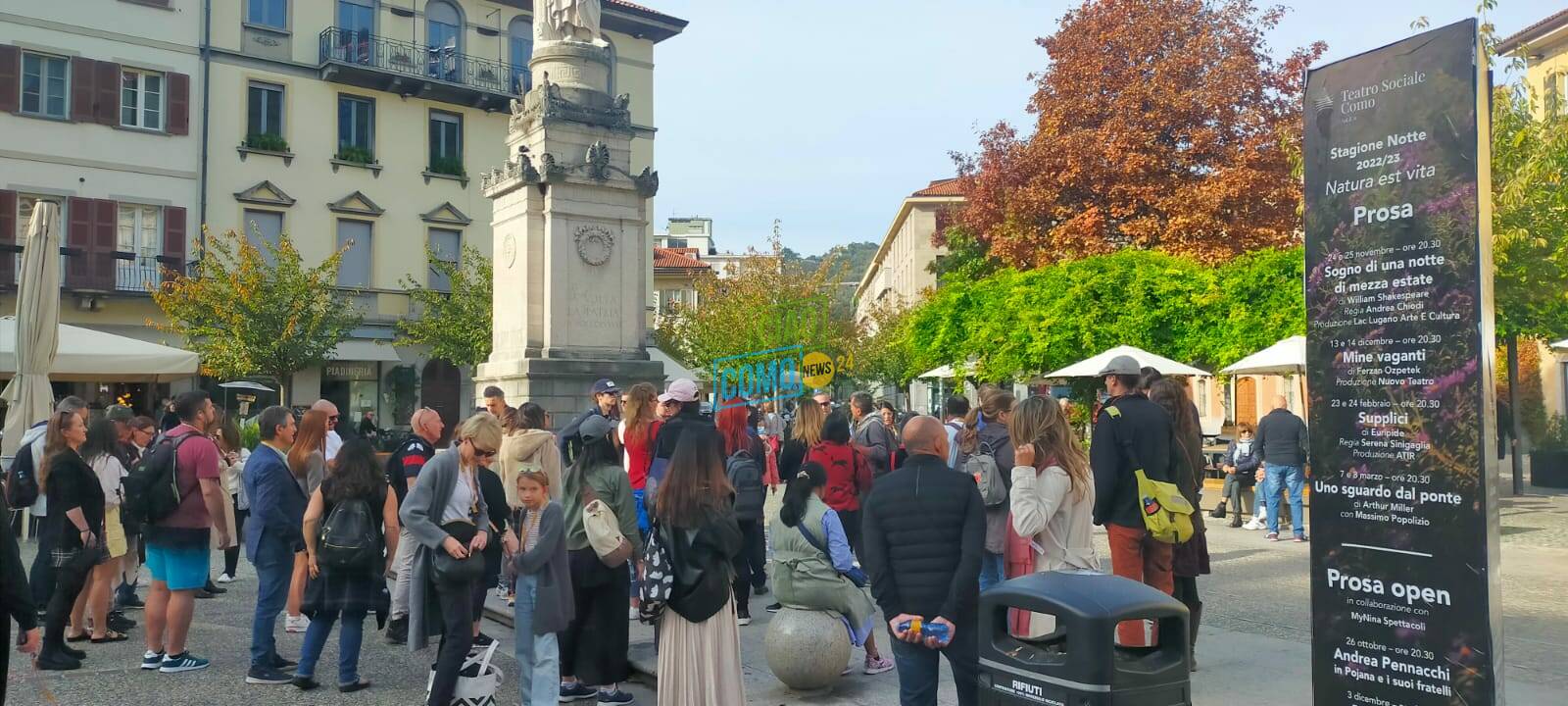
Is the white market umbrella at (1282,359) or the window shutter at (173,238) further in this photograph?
the window shutter at (173,238)

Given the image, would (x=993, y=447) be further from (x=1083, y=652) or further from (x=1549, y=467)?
(x=1549, y=467)

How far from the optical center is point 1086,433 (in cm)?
2211

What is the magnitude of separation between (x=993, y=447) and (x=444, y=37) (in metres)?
29.4

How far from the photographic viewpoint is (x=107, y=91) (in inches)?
1074

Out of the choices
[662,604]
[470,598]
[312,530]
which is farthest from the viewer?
[312,530]

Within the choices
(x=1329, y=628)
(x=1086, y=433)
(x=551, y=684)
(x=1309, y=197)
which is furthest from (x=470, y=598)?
(x=1086, y=433)

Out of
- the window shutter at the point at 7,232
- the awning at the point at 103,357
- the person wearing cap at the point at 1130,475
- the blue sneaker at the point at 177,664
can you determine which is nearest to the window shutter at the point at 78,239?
the window shutter at the point at 7,232

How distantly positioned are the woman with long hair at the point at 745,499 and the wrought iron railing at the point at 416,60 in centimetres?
2545

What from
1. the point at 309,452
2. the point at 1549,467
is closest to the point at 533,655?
the point at 309,452

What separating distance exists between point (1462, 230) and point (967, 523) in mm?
2241

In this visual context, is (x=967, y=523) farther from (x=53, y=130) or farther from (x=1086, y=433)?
(x=53, y=130)

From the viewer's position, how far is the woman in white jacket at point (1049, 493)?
19.3 ft

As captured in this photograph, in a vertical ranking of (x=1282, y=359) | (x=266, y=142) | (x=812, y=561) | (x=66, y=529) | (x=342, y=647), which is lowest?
(x=342, y=647)

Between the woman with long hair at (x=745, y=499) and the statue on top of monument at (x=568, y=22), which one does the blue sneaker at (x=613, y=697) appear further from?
the statue on top of monument at (x=568, y=22)
